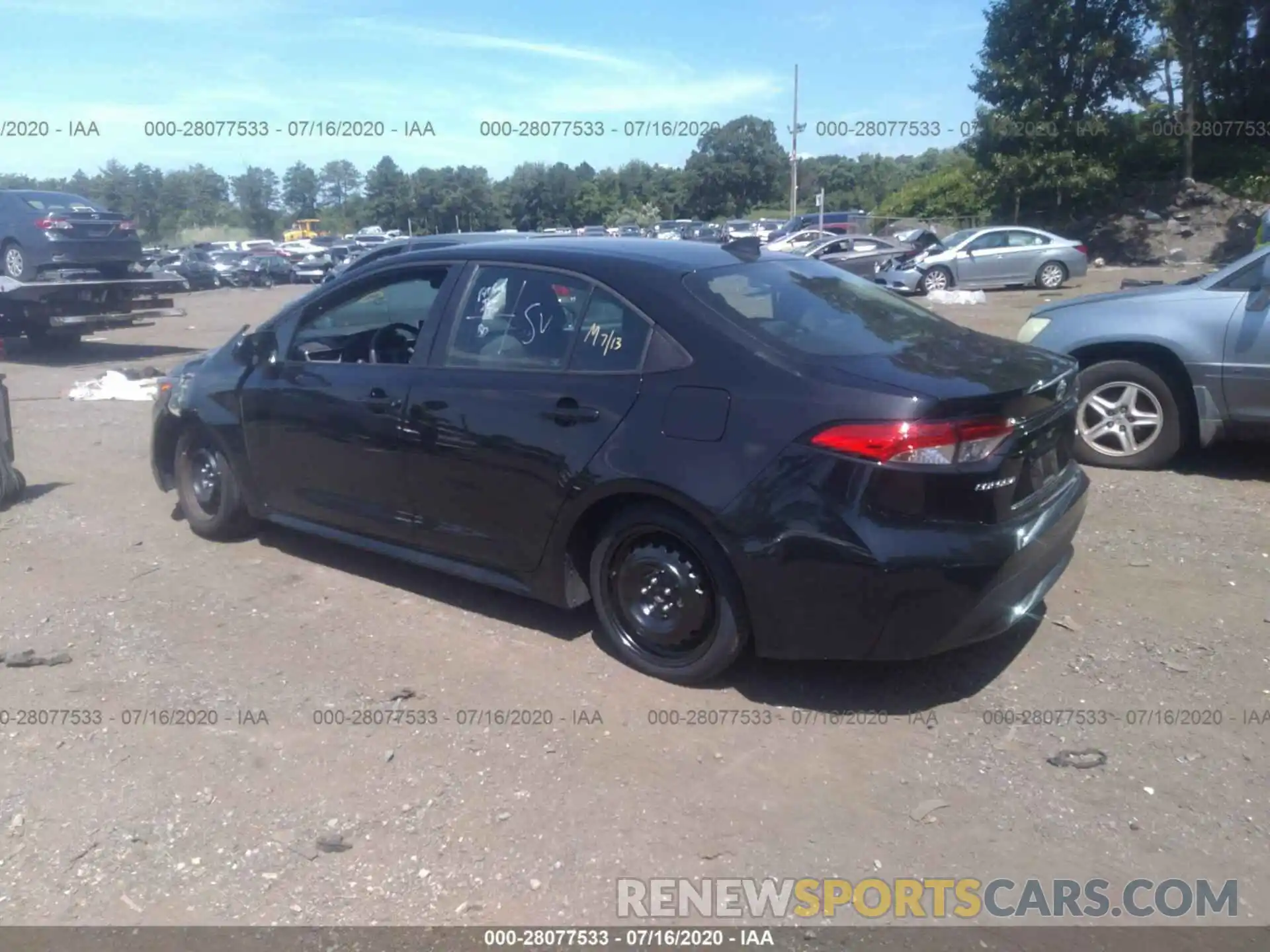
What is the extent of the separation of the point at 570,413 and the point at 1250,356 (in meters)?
4.44

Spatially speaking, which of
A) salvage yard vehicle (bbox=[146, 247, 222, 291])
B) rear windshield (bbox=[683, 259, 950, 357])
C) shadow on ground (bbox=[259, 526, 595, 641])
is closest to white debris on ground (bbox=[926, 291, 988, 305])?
rear windshield (bbox=[683, 259, 950, 357])

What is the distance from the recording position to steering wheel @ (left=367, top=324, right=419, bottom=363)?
17.5 feet

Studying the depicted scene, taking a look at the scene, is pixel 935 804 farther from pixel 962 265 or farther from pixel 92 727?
pixel 962 265

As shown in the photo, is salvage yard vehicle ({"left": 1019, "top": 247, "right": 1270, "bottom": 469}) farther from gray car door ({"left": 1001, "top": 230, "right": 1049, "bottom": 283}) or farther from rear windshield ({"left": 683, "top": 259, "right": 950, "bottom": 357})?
gray car door ({"left": 1001, "top": 230, "right": 1049, "bottom": 283})

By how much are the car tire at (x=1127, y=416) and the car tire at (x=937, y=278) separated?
1713 cm

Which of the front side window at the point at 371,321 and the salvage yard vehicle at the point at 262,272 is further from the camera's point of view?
the salvage yard vehicle at the point at 262,272

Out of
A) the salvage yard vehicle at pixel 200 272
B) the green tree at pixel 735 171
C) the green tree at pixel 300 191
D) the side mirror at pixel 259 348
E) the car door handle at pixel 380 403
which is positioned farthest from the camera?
the green tree at pixel 300 191

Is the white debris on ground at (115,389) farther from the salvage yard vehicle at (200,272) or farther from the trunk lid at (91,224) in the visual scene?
the salvage yard vehicle at (200,272)

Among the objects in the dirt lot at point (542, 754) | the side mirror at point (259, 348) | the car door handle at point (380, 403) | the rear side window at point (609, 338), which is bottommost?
the dirt lot at point (542, 754)

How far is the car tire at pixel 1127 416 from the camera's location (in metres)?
6.89

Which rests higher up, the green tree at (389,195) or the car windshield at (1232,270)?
the green tree at (389,195)

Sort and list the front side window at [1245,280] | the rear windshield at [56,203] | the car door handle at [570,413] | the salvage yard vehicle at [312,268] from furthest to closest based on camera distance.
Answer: the salvage yard vehicle at [312,268] < the rear windshield at [56,203] < the front side window at [1245,280] < the car door handle at [570,413]

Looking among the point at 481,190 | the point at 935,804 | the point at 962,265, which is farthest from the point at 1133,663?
the point at 481,190

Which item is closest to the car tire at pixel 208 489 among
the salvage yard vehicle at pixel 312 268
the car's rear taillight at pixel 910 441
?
the car's rear taillight at pixel 910 441
